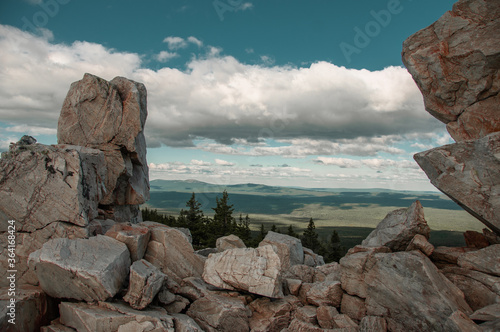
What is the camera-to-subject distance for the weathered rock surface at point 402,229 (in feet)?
65.1

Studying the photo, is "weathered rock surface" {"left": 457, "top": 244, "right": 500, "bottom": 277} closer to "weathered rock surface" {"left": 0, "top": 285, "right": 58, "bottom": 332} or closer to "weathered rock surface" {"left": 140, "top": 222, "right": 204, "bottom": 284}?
"weathered rock surface" {"left": 140, "top": 222, "right": 204, "bottom": 284}

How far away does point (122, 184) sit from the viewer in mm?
32312

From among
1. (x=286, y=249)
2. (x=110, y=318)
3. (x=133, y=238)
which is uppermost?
(x=133, y=238)

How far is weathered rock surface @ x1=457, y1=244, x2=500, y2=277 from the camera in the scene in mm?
16375

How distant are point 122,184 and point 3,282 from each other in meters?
14.7

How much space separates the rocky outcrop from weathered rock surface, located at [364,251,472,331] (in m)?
25.0

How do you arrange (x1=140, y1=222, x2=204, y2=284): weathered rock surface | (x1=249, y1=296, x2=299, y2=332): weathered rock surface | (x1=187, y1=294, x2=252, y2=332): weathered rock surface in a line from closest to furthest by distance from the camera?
(x1=187, y1=294, x2=252, y2=332): weathered rock surface
(x1=249, y1=296, x2=299, y2=332): weathered rock surface
(x1=140, y1=222, x2=204, y2=284): weathered rock surface

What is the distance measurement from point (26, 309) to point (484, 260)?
2586cm

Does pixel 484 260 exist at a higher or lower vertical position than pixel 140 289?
higher

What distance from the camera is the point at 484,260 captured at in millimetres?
16891

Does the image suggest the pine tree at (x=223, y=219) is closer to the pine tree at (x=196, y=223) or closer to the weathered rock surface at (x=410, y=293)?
the pine tree at (x=196, y=223)

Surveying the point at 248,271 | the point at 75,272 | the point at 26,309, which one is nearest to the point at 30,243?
the point at 26,309

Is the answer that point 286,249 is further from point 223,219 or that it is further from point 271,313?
point 223,219

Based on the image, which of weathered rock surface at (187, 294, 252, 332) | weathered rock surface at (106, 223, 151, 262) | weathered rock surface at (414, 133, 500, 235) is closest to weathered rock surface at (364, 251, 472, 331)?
weathered rock surface at (414, 133, 500, 235)
